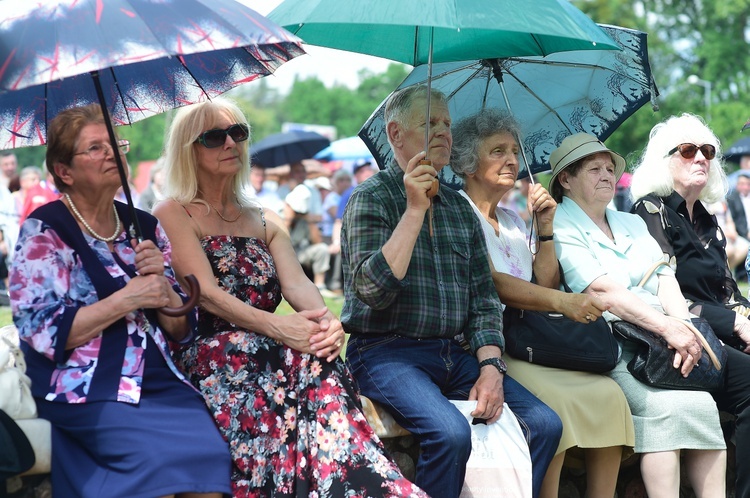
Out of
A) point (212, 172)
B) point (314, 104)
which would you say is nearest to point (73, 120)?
point (212, 172)

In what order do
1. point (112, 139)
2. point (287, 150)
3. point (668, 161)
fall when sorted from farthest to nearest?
1. point (287, 150)
2. point (668, 161)
3. point (112, 139)

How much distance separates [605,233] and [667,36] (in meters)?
45.1

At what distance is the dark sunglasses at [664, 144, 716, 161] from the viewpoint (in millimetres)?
5305

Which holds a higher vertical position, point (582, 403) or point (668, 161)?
point (668, 161)

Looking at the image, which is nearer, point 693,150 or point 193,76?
point 193,76

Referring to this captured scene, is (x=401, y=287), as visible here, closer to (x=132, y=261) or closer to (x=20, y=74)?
(x=132, y=261)

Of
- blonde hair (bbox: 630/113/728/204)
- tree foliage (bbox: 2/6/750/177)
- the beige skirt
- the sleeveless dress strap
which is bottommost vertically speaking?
the beige skirt

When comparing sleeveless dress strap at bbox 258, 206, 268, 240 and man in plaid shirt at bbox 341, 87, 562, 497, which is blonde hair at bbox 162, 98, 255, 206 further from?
man in plaid shirt at bbox 341, 87, 562, 497

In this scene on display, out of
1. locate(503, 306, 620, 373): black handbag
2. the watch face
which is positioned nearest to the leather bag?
locate(503, 306, 620, 373): black handbag

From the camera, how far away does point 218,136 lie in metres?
4.00

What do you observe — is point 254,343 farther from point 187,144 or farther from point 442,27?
point 442,27

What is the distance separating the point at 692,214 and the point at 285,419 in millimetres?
2903

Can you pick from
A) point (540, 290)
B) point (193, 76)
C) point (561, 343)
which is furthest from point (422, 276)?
point (193, 76)

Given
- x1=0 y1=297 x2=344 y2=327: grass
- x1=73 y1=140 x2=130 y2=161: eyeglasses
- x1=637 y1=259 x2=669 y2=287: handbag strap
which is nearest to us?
x1=73 y1=140 x2=130 y2=161: eyeglasses
